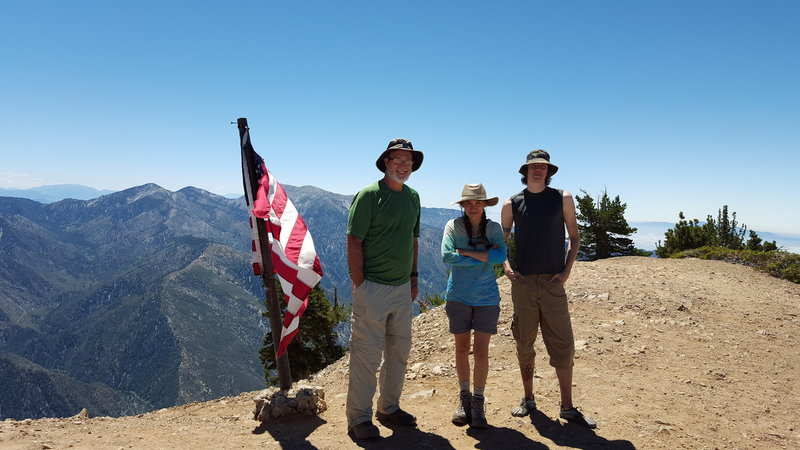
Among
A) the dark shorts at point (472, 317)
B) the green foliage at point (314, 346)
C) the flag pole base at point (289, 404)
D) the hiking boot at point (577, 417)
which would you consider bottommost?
the green foliage at point (314, 346)

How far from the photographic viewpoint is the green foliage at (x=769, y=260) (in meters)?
16.5

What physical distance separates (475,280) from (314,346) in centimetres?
3107

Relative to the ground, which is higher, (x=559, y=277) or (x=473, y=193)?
(x=473, y=193)

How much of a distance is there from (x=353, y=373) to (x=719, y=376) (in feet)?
20.7

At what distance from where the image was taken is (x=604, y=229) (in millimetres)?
34219

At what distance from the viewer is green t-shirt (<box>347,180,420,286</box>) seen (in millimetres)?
4836

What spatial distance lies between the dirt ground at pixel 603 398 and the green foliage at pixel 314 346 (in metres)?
21.4

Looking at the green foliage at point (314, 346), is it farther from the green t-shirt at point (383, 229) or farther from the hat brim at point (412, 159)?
the green t-shirt at point (383, 229)

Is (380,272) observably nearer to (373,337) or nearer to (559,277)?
(373,337)

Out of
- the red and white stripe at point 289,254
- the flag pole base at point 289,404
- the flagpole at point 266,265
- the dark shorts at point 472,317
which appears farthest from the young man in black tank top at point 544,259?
the flagpole at point 266,265

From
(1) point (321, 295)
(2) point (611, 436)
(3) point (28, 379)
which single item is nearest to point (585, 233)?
(1) point (321, 295)

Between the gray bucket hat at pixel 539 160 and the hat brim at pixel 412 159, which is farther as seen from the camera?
the gray bucket hat at pixel 539 160

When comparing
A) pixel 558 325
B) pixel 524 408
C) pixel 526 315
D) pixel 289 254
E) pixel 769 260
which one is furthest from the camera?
pixel 769 260

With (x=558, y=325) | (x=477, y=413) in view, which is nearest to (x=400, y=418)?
(x=477, y=413)
